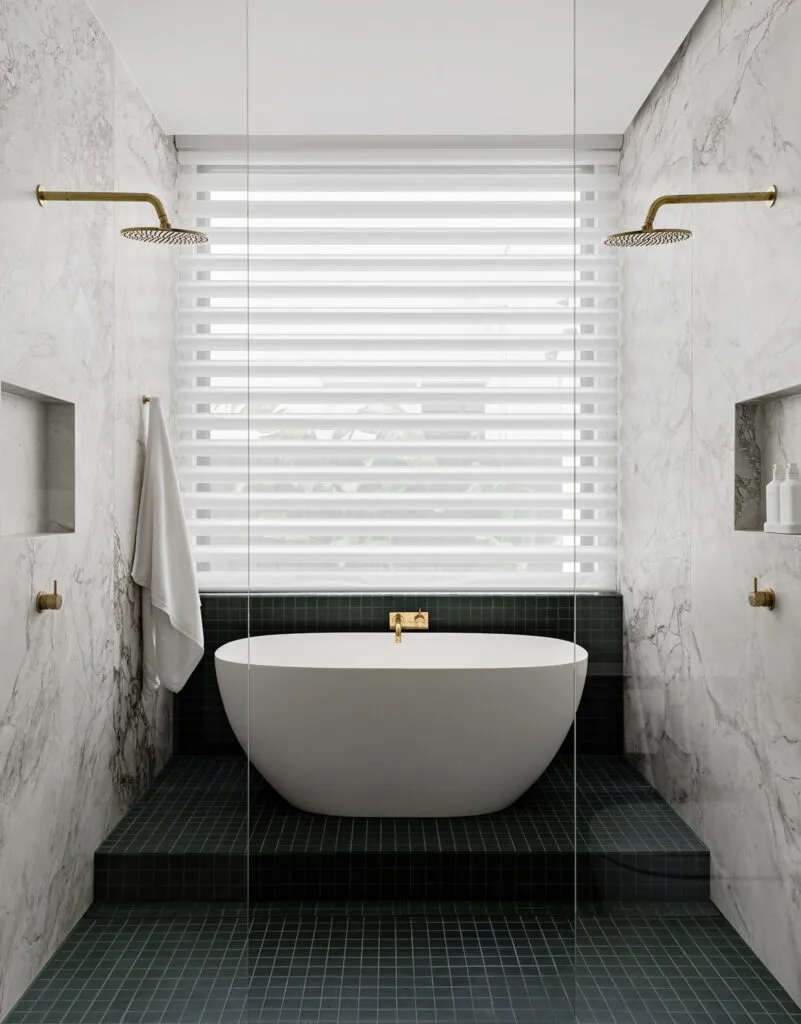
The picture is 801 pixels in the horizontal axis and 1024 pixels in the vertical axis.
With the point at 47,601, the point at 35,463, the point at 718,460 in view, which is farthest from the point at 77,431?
the point at 718,460

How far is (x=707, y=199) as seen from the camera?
6.93 ft

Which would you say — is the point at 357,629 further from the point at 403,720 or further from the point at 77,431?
the point at 77,431

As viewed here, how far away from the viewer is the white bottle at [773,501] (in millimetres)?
2072

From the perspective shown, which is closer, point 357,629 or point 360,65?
point 360,65

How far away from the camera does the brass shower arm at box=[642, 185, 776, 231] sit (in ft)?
6.78

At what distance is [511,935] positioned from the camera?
2607mm

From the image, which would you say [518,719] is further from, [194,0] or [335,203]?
[194,0]

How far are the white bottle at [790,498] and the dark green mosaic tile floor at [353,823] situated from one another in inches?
28.8

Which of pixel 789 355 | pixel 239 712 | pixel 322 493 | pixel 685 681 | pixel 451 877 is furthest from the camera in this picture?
pixel 451 877

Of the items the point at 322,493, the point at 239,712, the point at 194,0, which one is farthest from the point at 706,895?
the point at 194,0

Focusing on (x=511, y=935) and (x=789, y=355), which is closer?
(x=789, y=355)

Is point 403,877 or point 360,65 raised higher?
point 360,65

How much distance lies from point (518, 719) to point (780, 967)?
1031 millimetres

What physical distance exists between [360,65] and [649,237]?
0.85 m
